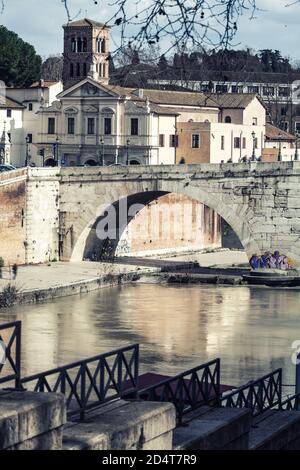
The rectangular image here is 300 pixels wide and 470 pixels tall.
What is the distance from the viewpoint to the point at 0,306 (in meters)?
29.2

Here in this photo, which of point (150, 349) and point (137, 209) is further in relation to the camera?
point (137, 209)

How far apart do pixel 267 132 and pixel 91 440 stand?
47.9 meters

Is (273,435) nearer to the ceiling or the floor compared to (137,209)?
nearer to the floor

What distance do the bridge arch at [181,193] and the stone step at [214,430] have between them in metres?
24.1

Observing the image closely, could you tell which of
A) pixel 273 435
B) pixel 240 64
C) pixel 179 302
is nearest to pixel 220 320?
pixel 179 302

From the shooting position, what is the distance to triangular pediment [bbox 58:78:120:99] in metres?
47.8

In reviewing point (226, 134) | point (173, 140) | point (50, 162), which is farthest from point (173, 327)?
point (50, 162)

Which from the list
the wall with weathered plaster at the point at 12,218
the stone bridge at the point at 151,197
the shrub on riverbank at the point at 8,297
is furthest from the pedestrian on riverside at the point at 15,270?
the shrub on riverbank at the point at 8,297

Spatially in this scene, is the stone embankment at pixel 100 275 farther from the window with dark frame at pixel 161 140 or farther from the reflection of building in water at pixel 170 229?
the window with dark frame at pixel 161 140

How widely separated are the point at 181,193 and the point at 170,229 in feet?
17.7

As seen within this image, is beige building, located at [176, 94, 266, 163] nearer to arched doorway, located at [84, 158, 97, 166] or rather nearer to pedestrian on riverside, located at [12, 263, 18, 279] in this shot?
arched doorway, located at [84, 158, 97, 166]

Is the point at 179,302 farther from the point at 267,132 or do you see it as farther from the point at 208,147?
the point at 267,132

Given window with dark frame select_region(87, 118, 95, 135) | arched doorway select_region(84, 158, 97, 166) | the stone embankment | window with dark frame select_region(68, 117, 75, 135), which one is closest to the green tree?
window with dark frame select_region(68, 117, 75, 135)

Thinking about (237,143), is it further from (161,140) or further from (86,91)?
(86,91)
